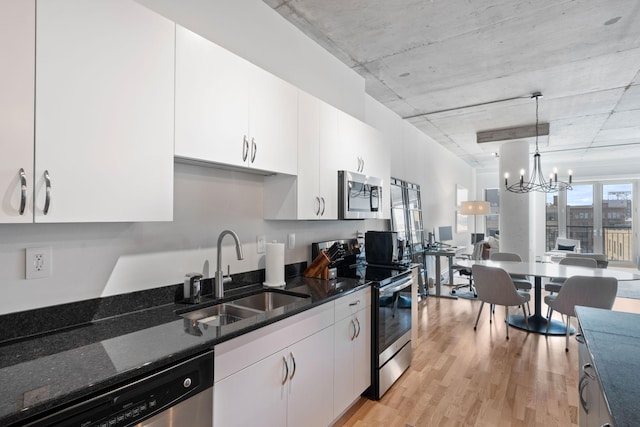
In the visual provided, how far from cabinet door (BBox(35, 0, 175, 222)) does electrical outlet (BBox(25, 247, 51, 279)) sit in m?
0.32

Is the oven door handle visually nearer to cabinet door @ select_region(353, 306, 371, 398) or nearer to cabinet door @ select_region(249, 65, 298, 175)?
cabinet door @ select_region(353, 306, 371, 398)

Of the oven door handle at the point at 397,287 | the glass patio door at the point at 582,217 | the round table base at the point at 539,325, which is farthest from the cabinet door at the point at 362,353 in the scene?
the glass patio door at the point at 582,217

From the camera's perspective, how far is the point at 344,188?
269cm

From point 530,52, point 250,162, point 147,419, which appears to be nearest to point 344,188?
point 250,162

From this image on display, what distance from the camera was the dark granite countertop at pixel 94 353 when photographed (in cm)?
90

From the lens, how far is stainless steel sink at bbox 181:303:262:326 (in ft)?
5.89

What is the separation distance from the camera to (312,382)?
1.89m

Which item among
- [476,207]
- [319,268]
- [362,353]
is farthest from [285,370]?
[476,207]

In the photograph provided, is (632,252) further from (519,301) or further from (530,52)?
(530,52)

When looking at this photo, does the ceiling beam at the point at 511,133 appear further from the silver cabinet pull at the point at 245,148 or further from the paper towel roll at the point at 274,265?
the silver cabinet pull at the point at 245,148

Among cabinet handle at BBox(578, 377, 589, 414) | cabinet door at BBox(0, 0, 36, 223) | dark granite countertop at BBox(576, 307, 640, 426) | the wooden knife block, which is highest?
cabinet door at BBox(0, 0, 36, 223)

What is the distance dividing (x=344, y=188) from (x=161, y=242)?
1442mm

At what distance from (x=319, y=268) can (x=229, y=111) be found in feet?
4.48

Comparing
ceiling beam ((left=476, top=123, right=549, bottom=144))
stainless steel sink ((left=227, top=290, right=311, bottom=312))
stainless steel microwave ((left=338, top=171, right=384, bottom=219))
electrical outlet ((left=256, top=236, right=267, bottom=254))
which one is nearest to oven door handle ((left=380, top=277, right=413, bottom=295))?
stainless steel microwave ((left=338, top=171, right=384, bottom=219))
